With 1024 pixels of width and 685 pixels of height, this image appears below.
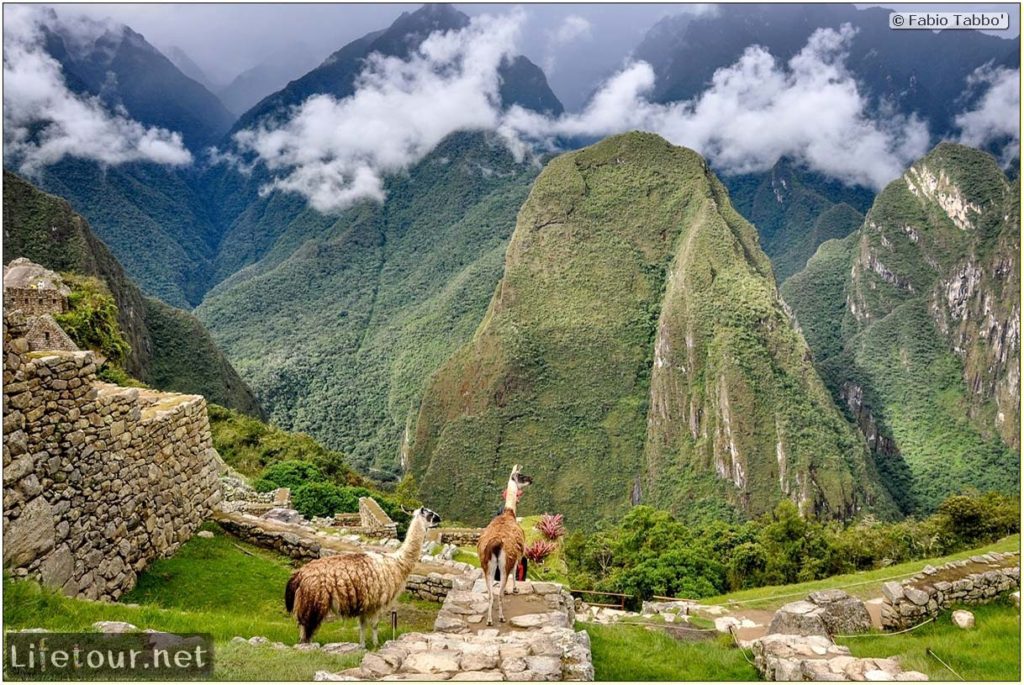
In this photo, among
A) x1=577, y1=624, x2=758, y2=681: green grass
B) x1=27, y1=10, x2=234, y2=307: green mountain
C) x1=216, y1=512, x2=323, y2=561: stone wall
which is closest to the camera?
x1=577, y1=624, x2=758, y2=681: green grass

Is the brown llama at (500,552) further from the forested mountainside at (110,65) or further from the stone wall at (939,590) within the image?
the forested mountainside at (110,65)

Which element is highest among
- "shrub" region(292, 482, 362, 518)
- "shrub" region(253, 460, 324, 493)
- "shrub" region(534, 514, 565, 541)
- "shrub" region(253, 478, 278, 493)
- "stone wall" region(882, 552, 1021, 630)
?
"shrub" region(253, 460, 324, 493)

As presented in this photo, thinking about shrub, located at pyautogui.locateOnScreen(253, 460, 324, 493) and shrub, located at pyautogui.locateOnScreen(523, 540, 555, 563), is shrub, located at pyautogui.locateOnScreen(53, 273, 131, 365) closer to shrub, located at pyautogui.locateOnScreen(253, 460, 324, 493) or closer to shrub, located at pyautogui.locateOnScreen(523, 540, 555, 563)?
shrub, located at pyautogui.locateOnScreen(253, 460, 324, 493)

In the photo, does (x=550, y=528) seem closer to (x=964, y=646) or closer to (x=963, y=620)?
(x=964, y=646)

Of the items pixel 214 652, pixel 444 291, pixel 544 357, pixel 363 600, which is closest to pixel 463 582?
pixel 363 600

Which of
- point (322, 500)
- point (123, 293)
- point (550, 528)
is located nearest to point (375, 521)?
point (322, 500)

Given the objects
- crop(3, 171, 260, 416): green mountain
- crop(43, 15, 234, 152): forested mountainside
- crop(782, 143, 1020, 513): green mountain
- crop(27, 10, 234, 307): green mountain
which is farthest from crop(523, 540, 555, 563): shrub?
crop(43, 15, 234, 152): forested mountainside

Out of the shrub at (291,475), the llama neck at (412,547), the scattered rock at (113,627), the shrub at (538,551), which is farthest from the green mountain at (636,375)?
the scattered rock at (113,627)

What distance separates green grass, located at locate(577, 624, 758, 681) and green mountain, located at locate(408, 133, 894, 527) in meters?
61.0

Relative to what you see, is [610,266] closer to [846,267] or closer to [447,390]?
[447,390]

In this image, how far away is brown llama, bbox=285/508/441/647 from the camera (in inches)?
226

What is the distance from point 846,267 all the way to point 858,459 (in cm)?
8582

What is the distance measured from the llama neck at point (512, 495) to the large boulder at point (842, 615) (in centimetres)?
400

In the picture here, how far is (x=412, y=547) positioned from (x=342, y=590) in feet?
2.84
